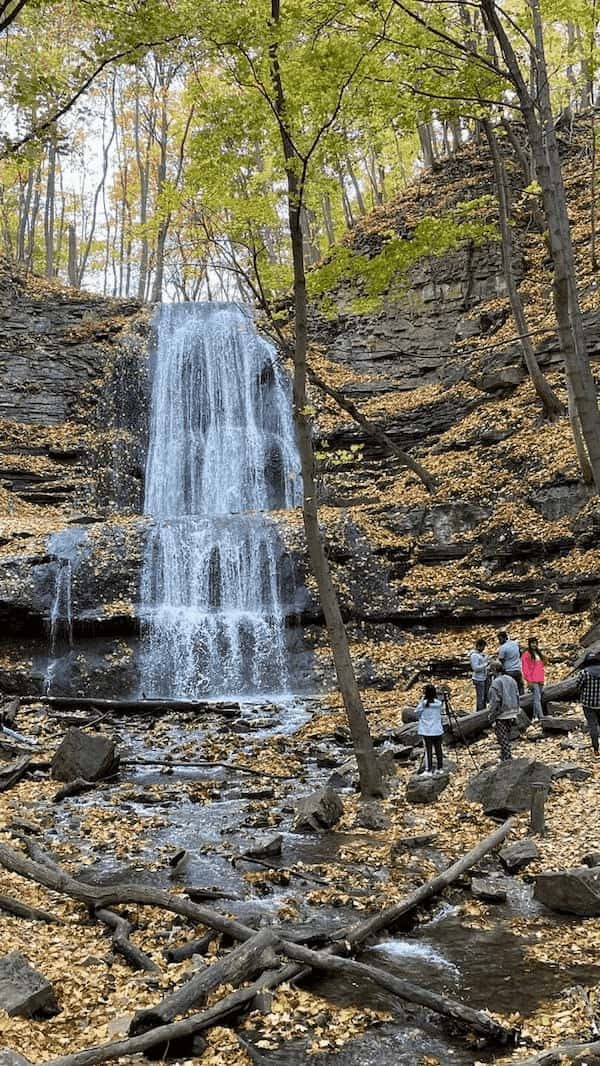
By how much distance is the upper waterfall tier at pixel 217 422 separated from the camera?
23938 millimetres

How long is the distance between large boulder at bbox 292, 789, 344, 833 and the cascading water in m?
8.52

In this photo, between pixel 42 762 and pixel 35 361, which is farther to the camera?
pixel 35 361

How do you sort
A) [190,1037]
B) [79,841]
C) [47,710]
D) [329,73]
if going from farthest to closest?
[47,710], [329,73], [79,841], [190,1037]

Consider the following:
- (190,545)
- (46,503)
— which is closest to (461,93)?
(190,545)

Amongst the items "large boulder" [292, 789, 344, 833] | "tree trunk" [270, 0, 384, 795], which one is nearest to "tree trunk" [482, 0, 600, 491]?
"tree trunk" [270, 0, 384, 795]

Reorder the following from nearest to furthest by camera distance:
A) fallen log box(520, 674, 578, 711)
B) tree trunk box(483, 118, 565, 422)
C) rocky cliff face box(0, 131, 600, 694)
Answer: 1. fallen log box(520, 674, 578, 711)
2. rocky cliff face box(0, 131, 600, 694)
3. tree trunk box(483, 118, 565, 422)

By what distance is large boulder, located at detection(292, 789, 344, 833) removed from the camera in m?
8.52

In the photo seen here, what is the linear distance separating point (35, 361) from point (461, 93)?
65.8 ft

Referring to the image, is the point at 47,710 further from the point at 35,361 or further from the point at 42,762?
the point at 35,361

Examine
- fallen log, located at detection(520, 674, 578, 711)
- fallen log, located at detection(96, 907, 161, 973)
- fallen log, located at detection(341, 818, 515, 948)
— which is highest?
fallen log, located at detection(520, 674, 578, 711)

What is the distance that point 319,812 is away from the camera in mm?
8539

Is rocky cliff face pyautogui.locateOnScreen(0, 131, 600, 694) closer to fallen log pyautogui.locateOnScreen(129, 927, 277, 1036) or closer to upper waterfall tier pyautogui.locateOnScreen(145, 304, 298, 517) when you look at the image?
upper waterfall tier pyautogui.locateOnScreen(145, 304, 298, 517)

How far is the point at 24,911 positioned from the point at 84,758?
15.7 feet

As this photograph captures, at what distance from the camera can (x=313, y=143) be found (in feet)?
32.3
